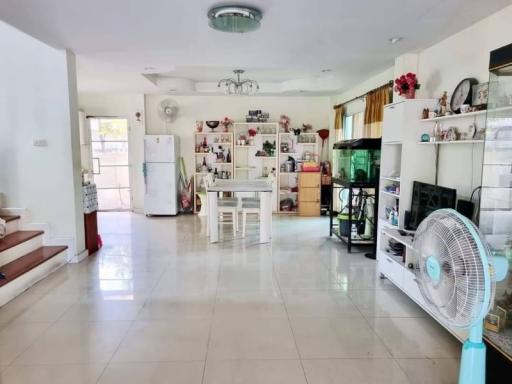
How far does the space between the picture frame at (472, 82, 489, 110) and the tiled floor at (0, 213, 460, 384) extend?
176 centimetres

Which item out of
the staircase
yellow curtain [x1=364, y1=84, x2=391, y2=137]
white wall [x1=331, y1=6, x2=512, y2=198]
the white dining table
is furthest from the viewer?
the white dining table

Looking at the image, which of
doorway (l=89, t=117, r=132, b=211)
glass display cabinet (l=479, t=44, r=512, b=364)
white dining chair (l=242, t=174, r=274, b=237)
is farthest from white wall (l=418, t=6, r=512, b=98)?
doorway (l=89, t=117, r=132, b=211)

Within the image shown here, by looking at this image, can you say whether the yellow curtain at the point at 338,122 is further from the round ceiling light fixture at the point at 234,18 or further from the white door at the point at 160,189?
the round ceiling light fixture at the point at 234,18

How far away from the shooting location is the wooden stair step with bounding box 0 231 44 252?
3672 mm

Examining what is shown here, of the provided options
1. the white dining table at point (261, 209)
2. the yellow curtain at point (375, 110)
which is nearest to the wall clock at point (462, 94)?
the yellow curtain at point (375, 110)

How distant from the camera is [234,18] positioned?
2.82 m

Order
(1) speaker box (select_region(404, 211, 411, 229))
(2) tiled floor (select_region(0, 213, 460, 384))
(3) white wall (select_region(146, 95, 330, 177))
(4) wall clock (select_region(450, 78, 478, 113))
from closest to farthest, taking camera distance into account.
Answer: (2) tiled floor (select_region(0, 213, 460, 384))
(4) wall clock (select_region(450, 78, 478, 113))
(1) speaker box (select_region(404, 211, 411, 229))
(3) white wall (select_region(146, 95, 330, 177))

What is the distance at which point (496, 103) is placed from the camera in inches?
80.0

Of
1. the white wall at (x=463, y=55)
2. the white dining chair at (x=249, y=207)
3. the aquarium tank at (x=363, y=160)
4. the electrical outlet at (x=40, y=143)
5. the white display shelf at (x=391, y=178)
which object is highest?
the white wall at (x=463, y=55)

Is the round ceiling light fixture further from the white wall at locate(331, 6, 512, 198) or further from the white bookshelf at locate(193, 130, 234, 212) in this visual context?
the white bookshelf at locate(193, 130, 234, 212)

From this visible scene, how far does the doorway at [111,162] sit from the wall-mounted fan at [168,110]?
779 mm

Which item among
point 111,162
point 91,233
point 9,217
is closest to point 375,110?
point 91,233

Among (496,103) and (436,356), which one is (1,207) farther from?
(496,103)

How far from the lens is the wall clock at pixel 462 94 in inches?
118
